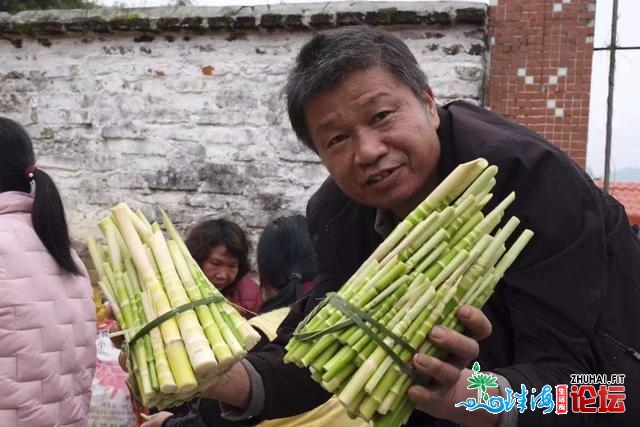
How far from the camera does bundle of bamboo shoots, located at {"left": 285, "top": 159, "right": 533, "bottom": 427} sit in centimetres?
138

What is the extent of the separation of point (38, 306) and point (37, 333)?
95 millimetres

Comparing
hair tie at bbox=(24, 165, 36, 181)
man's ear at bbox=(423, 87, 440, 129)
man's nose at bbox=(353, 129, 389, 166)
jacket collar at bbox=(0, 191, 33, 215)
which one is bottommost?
jacket collar at bbox=(0, 191, 33, 215)

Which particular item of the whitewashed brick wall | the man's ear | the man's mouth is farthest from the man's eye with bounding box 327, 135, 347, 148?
the whitewashed brick wall

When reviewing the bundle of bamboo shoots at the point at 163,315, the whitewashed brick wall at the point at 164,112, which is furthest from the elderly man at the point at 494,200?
the whitewashed brick wall at the point at 164,112

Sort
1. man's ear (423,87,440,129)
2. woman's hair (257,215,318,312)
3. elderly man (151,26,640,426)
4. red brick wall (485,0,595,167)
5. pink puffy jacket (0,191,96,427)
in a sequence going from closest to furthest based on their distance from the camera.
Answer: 1. elderly man (151,26,640,426)
2. man's ear (423,87,440,129)
3. pink puffy jacket (0,191,96,427)
4. woman's hair (257,215,318,312)
5. red brick wall (485,0,595,167)

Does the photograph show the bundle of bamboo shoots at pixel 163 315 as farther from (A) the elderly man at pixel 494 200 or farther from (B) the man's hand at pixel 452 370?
(B) the man's hand at pixel 452 370

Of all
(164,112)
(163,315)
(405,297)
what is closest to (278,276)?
(163,315)

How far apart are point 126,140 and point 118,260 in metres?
3.39

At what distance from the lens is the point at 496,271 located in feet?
4.80

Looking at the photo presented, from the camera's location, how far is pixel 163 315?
5.41ft

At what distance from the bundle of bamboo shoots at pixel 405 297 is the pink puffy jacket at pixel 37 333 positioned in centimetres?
131

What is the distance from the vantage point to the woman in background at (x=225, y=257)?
3.74 m

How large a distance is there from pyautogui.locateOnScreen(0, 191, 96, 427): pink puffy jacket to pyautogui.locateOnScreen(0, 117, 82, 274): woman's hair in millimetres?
36

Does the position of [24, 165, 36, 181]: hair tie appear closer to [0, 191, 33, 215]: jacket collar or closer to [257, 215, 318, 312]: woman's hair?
[0, 191, 33, 215]: jacket collar
